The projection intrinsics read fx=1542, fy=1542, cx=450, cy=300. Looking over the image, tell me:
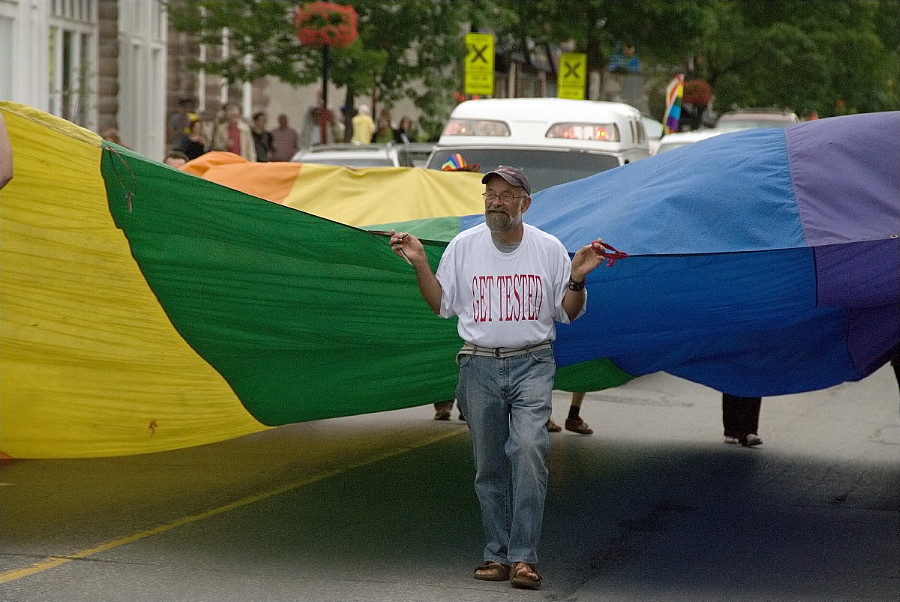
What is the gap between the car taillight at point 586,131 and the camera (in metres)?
15.6

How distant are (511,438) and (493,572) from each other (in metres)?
0.64

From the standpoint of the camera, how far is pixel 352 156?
1967cm

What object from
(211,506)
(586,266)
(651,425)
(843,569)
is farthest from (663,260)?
(651,425)

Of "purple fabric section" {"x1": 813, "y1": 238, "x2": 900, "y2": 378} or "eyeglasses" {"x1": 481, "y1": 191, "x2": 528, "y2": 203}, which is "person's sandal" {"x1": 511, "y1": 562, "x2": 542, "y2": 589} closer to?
"eyeglasses" {"x1": 481, "y1": 191, "x2": 528, "y2": 203}

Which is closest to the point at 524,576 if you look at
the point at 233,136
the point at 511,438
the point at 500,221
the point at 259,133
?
the point at 511,438

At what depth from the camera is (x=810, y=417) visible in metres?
12.7

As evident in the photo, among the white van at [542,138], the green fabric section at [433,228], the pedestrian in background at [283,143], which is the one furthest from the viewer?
the pedestrian in background at [283,143]

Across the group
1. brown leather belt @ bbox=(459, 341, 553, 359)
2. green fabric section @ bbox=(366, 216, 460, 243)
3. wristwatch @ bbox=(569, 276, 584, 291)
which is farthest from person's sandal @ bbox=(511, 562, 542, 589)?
green fabric section @ bbox=(366, 216, 460, 243)

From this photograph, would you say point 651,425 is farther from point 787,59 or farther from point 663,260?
point 787,59

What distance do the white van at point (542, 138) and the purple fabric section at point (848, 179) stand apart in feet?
20.3

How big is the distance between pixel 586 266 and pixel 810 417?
653cm

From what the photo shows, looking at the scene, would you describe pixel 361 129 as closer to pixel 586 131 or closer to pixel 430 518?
pixel 586 131

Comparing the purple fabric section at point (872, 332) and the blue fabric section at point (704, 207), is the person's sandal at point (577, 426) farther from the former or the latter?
the blue fabric section at point (704, 207)

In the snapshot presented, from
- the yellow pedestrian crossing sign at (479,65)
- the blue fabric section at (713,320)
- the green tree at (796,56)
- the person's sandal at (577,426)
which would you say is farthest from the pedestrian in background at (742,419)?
the green tree at (796,56)
